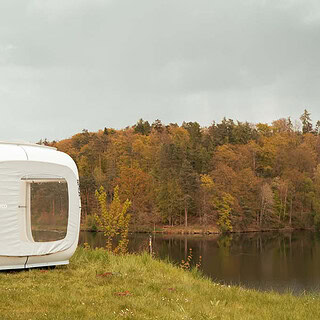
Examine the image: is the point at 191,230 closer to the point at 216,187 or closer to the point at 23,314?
the point at 216,187

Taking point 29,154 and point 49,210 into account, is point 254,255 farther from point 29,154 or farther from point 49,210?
point 29,154

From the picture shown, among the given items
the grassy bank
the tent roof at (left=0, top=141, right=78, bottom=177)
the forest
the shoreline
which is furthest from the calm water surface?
the grassy bank

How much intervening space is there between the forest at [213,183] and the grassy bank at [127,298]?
137ft

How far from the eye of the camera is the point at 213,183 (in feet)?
163

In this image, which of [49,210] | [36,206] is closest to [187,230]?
[49,210]

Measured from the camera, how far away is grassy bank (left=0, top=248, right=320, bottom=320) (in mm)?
4562

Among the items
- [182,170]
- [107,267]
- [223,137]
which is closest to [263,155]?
[223,137]

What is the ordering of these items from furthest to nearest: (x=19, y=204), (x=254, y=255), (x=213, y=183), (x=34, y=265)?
(x=213, y=183), (x=254, y=255), (x=34, y=265), (x=19, y=204)

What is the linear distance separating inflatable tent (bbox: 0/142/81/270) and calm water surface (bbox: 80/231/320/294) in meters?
7.74

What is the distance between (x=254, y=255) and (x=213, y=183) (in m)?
18.7

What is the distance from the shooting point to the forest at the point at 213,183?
49438mm

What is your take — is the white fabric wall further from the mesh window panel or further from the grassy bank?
the grassy bank

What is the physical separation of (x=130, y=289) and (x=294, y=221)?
Answer: 1998 inches

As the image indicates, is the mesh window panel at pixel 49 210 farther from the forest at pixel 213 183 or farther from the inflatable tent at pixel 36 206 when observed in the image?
the forest at pixel 213 183
